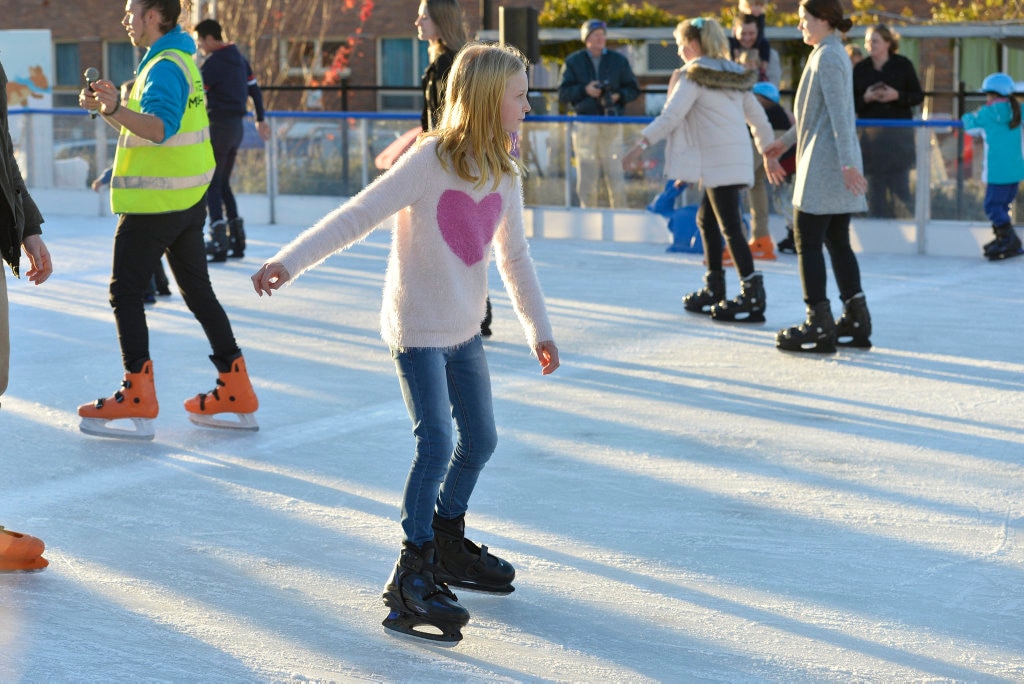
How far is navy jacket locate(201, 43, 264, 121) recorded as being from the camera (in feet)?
34.7

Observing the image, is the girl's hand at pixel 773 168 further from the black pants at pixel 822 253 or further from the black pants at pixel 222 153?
the black pants at pixel 222 153

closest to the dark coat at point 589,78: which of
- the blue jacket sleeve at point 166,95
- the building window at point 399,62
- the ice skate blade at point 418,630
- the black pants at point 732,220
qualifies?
the black pants at point 732,220

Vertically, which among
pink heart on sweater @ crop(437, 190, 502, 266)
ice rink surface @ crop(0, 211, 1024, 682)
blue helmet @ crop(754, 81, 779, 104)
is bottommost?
ice rink surface @ crop(0, 211, 1024, 682)

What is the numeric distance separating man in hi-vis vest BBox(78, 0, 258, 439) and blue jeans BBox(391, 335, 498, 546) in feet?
6.97

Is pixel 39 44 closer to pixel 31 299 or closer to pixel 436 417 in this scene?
pixel 31 299

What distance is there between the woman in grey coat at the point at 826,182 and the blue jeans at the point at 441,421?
3822 millimetres

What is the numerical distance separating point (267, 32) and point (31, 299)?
19512 millimetres

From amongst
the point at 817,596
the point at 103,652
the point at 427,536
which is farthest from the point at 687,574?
the point at 103,652

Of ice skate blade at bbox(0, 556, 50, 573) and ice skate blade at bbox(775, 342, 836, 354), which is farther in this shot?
ice skate blade at bbox(775, 342, 836, 354)

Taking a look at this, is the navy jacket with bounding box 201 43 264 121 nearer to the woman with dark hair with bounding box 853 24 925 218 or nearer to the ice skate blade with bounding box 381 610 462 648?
the woman with dark hair with bounding box 853 24 925 218

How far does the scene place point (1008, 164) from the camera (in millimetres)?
11266

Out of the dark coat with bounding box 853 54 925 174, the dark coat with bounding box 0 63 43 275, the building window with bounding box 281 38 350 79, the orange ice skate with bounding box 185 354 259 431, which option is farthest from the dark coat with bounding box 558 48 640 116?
the building window with bounding box 281 38 350 79

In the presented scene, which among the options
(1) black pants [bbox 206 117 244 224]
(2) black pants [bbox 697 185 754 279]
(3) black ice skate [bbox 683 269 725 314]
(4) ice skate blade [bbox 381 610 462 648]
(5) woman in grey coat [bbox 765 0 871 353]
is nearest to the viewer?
(4) ice skate blade [bbox 381 610 462 648]

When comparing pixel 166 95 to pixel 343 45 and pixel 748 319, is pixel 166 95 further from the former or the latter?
pixel 343 45
